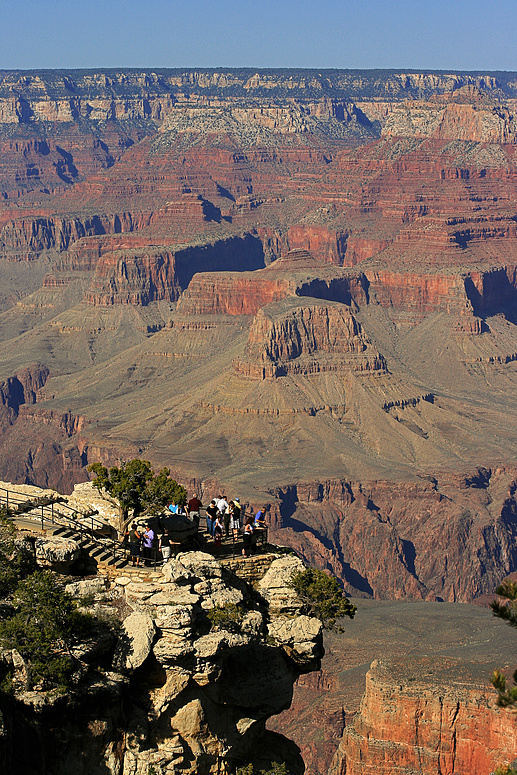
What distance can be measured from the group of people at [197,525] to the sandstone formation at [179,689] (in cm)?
132

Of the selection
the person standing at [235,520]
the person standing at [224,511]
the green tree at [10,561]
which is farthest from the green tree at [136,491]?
the green tree at [10,561]

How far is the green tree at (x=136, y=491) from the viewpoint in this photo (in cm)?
4531

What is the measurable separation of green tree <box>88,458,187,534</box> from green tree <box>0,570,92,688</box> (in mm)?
8838

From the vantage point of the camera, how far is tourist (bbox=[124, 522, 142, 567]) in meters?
40.7

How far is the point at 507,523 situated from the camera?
6437 inches

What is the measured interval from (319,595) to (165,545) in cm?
581

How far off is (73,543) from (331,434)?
472 feet

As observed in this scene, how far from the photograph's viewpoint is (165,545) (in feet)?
140

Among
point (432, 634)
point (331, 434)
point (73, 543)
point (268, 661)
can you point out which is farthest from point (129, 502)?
point (331, 434)

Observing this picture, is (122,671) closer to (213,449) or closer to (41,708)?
(41,708)

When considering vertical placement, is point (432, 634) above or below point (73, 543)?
below

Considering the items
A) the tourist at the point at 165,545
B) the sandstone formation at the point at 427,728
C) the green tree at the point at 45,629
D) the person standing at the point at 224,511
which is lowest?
the sandstone formation at the point at 427,728

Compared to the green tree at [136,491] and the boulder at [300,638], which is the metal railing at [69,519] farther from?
the boulder at [300,638]

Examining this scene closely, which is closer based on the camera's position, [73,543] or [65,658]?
[65,658]
